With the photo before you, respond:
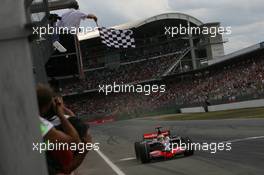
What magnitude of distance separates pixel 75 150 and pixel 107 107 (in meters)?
66.0

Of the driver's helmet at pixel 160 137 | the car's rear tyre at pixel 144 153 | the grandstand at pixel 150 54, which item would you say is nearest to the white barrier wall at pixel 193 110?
the grandstand at pixel 150 54

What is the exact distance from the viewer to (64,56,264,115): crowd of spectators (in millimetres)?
44500

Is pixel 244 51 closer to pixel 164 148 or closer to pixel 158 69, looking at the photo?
pixel 158 69

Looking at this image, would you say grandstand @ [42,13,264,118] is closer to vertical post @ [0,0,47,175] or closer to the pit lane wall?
the pit lane wall

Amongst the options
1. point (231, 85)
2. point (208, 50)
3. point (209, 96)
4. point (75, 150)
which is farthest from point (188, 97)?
point (75, 150)

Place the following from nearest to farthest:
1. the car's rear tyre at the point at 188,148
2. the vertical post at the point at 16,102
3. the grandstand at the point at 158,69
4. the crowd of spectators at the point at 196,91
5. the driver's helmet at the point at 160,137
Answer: the vertical post at the point at 16,102 → the car's rear tyre at the point at 188,148 → the driver's helmet at the point at 160,137 → the crowd of spectators at the point at 196,91 → the grandstand at the point at 158,69

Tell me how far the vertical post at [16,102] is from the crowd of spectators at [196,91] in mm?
35266

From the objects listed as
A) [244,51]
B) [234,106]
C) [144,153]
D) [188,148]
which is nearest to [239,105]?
[234,106]

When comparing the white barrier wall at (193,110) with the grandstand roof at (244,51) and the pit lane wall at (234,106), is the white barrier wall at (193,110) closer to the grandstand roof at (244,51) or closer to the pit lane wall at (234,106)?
the pit lane wall at (234,106)

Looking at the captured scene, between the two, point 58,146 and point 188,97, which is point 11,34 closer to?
point 58,146

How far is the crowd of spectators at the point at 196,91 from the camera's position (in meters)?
44.5

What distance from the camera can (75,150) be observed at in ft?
11.2

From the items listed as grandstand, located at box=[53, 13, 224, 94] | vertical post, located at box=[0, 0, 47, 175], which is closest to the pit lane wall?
grandstand, located at box=[53, 13, 224, 94]

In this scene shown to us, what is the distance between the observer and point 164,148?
14.4m
